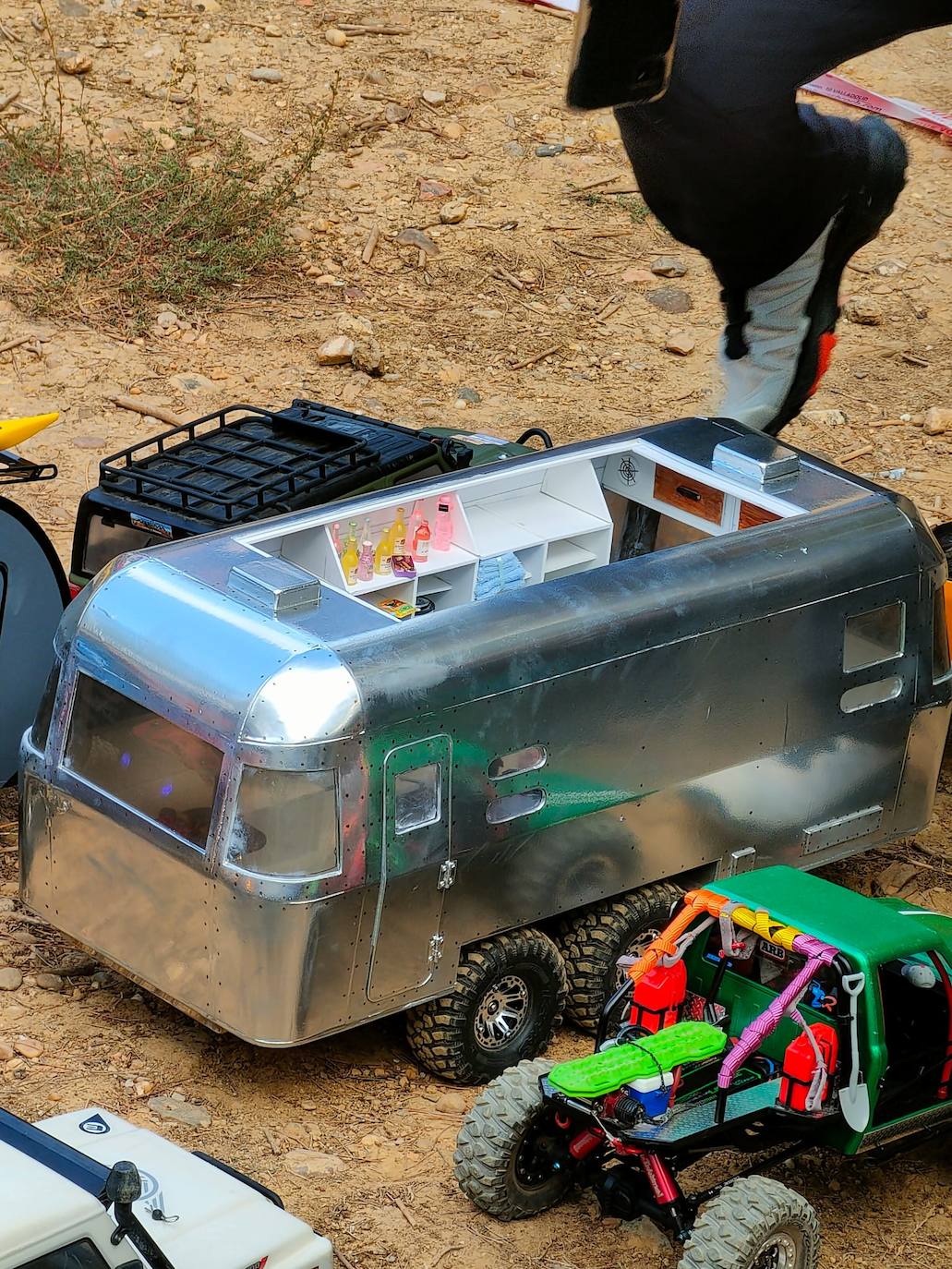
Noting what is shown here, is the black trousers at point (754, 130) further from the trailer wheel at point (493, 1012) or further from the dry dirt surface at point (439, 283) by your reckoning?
the trailer wheel at point (493, 1012)

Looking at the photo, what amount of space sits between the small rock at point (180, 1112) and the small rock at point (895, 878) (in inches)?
162

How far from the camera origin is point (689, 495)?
983cm

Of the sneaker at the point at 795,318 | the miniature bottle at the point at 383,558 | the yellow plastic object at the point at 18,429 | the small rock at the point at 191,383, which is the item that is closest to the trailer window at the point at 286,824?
the miniature bottle at the point at 383,558

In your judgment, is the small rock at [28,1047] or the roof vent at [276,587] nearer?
the roof vent at [276,587]

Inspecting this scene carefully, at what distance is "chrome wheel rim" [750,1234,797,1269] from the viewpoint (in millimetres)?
6582

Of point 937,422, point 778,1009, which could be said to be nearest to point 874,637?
point 778,1009

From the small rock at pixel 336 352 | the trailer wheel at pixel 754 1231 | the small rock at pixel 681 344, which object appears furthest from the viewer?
the small rock at pixel 681 344

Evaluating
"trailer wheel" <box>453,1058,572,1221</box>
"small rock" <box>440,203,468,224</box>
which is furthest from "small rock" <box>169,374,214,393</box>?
"trailer wheel" <box>453,1058,572,1221</box>

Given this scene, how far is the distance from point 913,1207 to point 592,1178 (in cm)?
164

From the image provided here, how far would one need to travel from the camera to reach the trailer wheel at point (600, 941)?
27.4 ft

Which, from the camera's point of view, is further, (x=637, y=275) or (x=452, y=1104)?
(x=637, y=275)

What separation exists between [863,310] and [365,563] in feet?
32.3

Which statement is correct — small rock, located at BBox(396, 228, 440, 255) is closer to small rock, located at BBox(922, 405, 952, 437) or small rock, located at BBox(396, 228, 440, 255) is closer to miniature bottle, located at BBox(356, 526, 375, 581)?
small rock, located at BBox(922, 405, 952, 437)

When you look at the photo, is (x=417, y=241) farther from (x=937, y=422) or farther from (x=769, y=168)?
(x=769, y=168)
